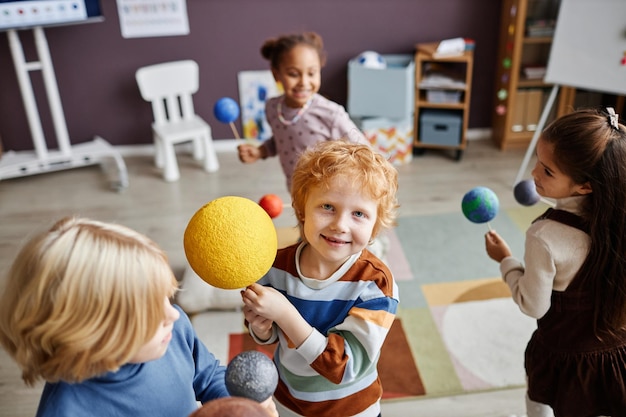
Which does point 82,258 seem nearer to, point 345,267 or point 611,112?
point 345,267

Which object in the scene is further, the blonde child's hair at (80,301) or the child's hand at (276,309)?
the child's hand at (276,309)

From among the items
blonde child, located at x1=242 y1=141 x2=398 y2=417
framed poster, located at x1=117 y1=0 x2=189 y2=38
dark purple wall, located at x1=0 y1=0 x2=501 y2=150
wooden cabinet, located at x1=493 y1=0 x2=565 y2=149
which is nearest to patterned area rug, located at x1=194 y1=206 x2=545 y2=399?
blonde child, located at x1=242 y1=141 x2=398 y2=417

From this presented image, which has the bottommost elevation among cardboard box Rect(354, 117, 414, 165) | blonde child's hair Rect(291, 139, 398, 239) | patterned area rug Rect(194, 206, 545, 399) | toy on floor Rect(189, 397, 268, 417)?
patterned area rug Rect(194, 206, 545, 399)

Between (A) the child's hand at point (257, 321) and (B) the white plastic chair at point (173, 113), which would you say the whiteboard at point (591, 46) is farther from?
(A) the child's hand at point (257, 321)

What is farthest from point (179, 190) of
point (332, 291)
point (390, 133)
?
point (332, 291)

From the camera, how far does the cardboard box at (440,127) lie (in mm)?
3654

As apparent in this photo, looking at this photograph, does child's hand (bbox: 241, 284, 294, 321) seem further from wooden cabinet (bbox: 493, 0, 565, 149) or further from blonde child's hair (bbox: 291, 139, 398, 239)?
wooden cabinet (bbox: 493, 0, 565, 149)

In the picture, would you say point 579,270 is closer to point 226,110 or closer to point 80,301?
point 80,301

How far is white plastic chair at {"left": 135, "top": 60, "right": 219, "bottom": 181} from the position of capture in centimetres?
360

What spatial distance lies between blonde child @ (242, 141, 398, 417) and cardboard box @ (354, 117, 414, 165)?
2.54 metres

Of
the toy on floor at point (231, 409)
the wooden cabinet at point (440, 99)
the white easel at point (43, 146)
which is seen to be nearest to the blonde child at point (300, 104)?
the toy on floor at point (231, 409)

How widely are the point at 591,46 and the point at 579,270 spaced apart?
6.61 ft

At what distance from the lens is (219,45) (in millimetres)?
3793

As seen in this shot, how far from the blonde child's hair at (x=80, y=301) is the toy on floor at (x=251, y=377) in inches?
5.0
